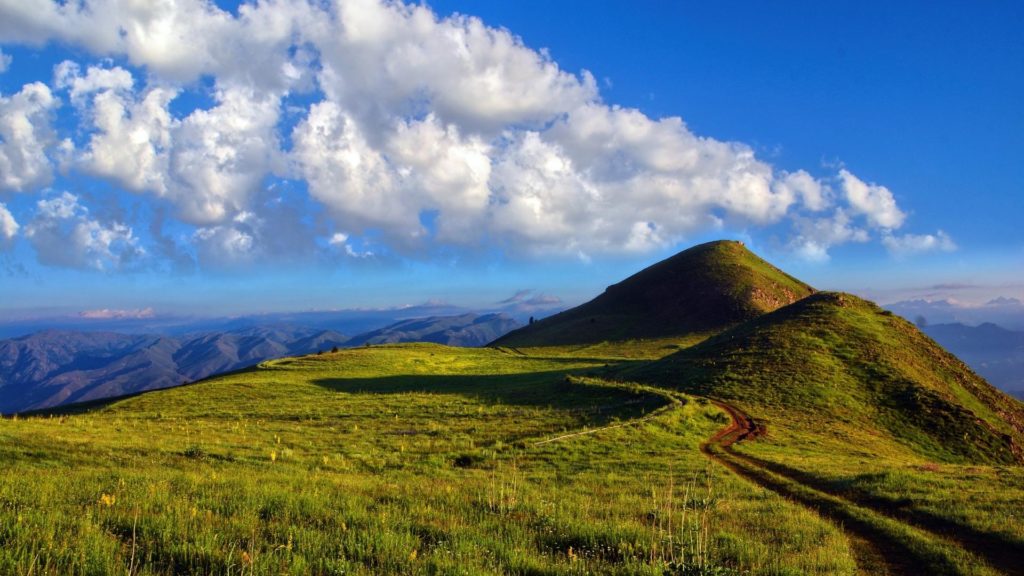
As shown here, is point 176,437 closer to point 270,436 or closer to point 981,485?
point 270,436

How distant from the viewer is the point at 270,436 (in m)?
29.4

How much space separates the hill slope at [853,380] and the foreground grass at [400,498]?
328 inches

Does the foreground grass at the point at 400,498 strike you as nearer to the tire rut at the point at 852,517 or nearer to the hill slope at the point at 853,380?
the tire rut at the point at 852,517

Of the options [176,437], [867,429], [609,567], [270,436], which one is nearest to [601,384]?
[867,429]

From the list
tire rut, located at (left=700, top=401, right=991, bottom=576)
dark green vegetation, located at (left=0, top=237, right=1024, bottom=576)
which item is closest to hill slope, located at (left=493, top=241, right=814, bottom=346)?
dark green vegetation, located at (left=0, top=237, right=1024, bottom=576)

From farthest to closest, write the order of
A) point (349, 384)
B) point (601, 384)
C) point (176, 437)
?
1. point (349, 384)
2. point (601, 384)
3. point (176, 437)

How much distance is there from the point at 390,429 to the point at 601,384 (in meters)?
20.7

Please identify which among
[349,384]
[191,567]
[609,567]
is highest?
[191,567]

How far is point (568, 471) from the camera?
71.7 ft

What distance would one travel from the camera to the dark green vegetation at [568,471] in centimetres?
833

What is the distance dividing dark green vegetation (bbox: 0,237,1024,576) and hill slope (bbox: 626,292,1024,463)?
0.25 metres

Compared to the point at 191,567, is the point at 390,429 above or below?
below

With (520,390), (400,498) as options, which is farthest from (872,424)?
(400,498)

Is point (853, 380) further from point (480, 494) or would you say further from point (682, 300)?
point (682, 300)
